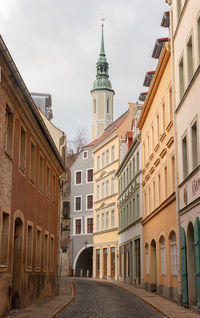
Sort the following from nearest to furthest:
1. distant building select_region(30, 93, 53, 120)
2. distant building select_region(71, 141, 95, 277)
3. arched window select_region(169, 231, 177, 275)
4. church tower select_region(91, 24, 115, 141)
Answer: arched window select_region(169, 231, 177, 275) → distant building select_region(30, 93, 53, 120) → distant building select_region(71, 141, 95, 277) → church tower select_region(91, 24, 115, 141)

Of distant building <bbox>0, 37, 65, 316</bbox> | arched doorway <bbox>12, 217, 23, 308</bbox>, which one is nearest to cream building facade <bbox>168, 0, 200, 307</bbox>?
distant building <bbox>0, 37, 65, 316</bbox>

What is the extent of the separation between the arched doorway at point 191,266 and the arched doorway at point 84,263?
1626 inches

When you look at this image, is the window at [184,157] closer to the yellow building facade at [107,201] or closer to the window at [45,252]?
the window at [45,252]

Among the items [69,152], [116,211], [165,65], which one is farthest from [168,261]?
[69,152]

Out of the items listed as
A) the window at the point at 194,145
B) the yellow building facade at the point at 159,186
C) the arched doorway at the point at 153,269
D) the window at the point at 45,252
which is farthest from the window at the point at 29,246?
the arched doorway at the point at 153,269

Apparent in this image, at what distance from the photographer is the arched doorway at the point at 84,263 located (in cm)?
5984

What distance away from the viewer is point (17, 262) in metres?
17.4

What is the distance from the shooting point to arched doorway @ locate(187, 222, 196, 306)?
1843 cm

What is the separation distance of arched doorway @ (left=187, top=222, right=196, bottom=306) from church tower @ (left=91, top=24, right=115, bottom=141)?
63.8 m

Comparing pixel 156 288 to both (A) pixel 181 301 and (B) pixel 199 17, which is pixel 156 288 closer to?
(A) pixel 181 301

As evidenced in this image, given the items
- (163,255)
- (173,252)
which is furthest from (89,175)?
(173,252)

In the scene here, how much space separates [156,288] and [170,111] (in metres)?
10.5

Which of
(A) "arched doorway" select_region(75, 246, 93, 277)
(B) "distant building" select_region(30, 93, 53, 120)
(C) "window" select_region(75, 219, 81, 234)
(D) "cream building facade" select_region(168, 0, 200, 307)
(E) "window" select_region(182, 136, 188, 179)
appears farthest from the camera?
(C) "window" select_region(75, 219, 81, 234)

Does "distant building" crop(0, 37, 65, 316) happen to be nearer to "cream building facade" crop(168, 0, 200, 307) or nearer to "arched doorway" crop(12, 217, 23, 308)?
"arched doorway" crop(12, 217, 23, 308)
